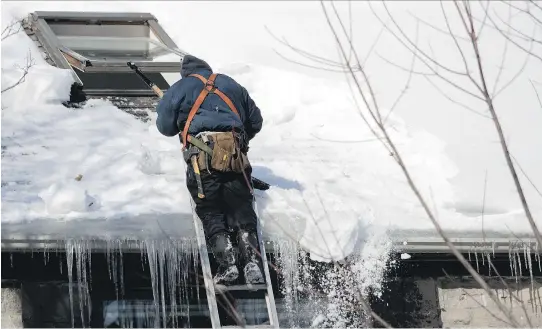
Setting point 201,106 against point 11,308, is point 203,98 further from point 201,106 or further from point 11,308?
point 11,308

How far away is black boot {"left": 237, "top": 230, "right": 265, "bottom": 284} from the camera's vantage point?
6.53 metres

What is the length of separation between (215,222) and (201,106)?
85 centimetres

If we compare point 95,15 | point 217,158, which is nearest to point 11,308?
point 217,158

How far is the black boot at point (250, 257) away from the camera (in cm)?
653

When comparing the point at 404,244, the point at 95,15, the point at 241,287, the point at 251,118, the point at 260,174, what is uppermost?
the point at 95,15

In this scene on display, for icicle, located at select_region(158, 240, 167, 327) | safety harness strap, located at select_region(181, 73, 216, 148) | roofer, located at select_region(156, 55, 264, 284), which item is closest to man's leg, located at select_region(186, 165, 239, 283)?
roofer, located at select_region(156, 55, 264, 284)

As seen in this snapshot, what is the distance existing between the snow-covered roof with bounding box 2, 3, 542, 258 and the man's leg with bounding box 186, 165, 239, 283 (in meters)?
0.36

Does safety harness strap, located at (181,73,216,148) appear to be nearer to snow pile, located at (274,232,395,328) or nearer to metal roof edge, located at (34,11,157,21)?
snow pile, located at (274,232,395,328)

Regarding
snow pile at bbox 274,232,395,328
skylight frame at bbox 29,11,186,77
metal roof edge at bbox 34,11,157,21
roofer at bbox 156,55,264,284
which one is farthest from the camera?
metal roof edge at bbox 34,11,157,21

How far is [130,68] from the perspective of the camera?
923cm

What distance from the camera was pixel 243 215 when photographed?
6.70 m

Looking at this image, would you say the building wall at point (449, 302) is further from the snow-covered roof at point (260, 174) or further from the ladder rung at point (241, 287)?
the ladder rung at point (241, 287)

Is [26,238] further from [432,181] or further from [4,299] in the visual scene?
[432,181]

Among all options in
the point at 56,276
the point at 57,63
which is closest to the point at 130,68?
the point at 57,63
